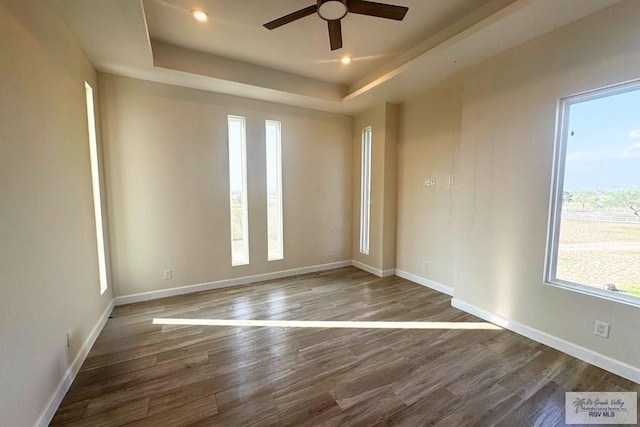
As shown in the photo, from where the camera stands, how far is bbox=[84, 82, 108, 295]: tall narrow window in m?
2.70

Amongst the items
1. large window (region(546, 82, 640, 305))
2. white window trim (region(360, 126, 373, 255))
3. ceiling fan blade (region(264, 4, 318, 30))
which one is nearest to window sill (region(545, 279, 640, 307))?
large window (region(546, 82, 640, 305))

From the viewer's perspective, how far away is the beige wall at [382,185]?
4.12 meters

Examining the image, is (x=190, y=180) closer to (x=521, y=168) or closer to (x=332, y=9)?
(x=332, y=9)

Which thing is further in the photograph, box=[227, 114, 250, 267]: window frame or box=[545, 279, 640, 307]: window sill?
box=[227, 114, 250, 267]: window frame

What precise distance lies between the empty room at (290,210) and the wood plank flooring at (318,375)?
0.06ft

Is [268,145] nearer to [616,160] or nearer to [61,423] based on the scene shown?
[61,423]

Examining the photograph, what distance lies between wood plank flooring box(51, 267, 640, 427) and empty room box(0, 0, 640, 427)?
0.02 meters

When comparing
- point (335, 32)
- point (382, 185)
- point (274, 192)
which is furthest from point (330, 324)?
point (335, 32)

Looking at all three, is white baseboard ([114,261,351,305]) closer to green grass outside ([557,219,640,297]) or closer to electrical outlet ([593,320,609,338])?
green grass outside ([557,219,640,297])

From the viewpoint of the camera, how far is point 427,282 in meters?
3.86

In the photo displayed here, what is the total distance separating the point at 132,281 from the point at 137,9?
2852mm

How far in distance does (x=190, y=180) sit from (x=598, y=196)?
13.6 ft

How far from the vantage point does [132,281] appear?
3295mm

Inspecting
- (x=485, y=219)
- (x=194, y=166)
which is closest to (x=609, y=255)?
(x=485, y=219)
